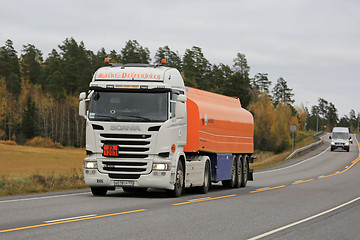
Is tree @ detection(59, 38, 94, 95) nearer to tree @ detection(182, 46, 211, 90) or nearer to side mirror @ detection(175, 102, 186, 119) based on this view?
tree @ detection(182, 46, 211, 90)

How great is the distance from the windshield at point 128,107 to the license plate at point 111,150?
29.0 inches

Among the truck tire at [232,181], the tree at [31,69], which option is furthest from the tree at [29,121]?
the truck tire at [232,181]

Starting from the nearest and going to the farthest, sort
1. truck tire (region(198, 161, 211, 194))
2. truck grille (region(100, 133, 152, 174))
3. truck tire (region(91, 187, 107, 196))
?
truck grille (region(100, 133, 152, 174)) → truck tire (region(91, 187, 107, 196)) → truck tire (region(198, 161, 211, 194))

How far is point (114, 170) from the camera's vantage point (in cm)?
1745

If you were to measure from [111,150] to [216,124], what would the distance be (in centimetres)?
592

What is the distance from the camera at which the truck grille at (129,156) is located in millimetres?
17219

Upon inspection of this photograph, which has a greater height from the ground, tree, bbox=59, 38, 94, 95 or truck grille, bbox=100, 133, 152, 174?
tree, bbox=59, 38, 94, 95

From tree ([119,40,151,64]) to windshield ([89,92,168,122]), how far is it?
383 feet

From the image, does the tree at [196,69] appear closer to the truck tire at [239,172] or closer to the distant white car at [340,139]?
the distant white car at [340,139]

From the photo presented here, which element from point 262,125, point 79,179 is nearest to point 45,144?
point 262,125

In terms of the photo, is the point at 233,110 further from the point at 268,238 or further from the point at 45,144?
the point at 45,144

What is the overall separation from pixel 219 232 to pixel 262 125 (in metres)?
132

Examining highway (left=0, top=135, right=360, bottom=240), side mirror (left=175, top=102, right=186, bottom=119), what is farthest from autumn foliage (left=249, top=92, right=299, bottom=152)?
highway (left=0, top=135, right=360, bottom=240)

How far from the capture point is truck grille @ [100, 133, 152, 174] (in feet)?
56.5
